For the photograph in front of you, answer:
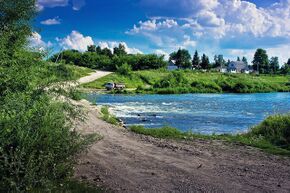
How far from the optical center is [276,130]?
63.8 ft

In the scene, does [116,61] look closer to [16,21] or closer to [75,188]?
[16,21]

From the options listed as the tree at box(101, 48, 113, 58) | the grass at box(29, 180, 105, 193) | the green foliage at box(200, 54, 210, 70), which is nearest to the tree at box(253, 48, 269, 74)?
the green foliage at box(200, 54, 210, 70)

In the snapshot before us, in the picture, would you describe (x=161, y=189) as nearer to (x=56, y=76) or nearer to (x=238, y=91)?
(x=56, y=76)

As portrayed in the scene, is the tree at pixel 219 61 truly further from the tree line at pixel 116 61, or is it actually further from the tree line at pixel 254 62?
the tree line at pixel 116 61

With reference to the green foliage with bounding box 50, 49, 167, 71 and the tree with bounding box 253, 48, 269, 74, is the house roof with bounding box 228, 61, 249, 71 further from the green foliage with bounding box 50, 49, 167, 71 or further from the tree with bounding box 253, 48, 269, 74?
the green foliage with bounding box 50, 49, 167, 71

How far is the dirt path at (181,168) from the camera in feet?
34.1

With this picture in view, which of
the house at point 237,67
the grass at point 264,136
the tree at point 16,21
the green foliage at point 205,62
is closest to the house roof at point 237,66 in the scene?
the house at point 237,67

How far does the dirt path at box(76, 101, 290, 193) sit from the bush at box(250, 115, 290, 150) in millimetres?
2209

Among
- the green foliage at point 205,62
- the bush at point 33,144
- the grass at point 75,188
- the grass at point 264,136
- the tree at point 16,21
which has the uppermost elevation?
the green foliage at point 205,62

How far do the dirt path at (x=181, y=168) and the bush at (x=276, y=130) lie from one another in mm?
2209

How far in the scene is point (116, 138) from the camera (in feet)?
57.3

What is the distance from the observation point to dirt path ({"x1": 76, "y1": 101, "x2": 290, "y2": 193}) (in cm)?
1040

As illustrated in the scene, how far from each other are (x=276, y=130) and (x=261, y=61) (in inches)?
6146

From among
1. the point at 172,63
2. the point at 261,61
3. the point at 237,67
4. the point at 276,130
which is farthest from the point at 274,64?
the point at 276,130
